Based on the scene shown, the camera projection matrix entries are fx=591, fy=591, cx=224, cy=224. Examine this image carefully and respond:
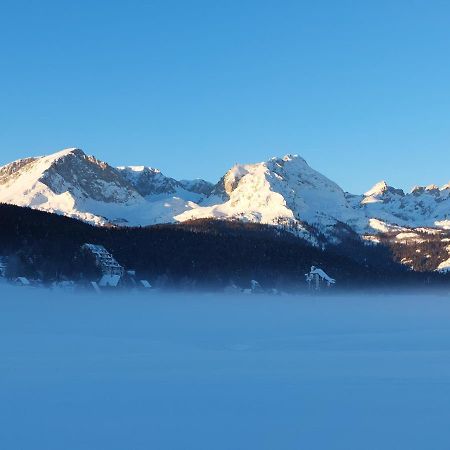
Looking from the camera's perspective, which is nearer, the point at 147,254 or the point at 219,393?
the point at 219,393

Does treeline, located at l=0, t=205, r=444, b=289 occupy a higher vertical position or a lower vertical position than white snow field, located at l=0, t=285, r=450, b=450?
higher

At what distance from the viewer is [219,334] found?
42.7 m

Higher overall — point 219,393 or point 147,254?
point 147,254

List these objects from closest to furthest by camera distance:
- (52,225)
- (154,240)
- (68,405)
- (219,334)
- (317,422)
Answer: (317,422) < (68,405) < (219,334) < (52,225) < (154,240)

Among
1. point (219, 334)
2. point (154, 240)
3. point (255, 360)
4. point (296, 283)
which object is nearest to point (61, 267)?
point (154, 240)

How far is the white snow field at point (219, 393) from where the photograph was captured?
16438 millimetres

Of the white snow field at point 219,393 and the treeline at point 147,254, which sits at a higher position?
the treeline at point 147,254

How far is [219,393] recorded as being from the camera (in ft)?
71.6

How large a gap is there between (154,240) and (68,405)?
160293 mm

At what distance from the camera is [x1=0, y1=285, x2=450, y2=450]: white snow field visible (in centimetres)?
1644

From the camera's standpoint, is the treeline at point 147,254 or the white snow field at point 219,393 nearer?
the white snow field at point 219,393

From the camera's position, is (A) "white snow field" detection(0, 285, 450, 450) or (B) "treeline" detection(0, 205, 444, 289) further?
(B) "treeline" detection(0, 205, 444, 289)

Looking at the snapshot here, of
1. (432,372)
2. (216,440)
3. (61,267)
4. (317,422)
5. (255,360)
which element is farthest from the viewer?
(61,267)

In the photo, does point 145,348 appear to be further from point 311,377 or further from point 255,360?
point 311,377
